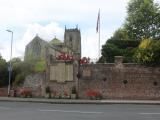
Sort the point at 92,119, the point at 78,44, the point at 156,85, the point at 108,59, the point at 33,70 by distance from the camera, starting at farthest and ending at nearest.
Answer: the point at 78,44, the point at 108,59, the point at 33,70, the point at 156,85, the point at 92,119

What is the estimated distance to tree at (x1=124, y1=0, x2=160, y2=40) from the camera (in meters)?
64.6

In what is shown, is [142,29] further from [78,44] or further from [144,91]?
[78,44]

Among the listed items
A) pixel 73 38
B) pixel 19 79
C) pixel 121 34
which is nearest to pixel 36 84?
pixel 19 79

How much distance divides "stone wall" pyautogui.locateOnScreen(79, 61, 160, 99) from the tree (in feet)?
83.2

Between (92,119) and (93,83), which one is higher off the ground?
(93,83)

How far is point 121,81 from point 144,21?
90.4 ft

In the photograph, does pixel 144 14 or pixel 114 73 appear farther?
pixel 144 14

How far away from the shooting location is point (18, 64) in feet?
151

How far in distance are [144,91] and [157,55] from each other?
3.49m

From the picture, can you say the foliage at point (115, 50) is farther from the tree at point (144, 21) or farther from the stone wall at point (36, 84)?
the tree at point (144, 21)

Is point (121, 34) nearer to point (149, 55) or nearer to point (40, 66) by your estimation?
point (40, 66)

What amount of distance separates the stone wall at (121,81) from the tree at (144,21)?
25347 mm

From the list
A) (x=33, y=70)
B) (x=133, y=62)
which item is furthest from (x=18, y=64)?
(x=133, y=62)

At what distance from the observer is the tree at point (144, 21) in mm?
64562
